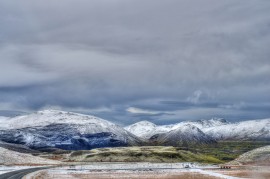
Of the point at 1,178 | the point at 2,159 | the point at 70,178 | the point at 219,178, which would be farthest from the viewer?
the point at 2,159

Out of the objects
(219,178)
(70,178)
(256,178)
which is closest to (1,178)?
(70,178)

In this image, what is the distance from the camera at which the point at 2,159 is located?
199m

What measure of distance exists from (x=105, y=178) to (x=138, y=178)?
32.8ft

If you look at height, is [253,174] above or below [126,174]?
below

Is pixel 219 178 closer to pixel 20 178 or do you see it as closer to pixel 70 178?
pixel 70 178

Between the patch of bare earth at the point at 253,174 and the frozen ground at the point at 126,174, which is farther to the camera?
the frozen ground at the point at 126,174

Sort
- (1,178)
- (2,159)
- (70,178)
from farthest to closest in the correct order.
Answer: (2,159), (70,178), (1,178)

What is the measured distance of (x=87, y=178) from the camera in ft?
375

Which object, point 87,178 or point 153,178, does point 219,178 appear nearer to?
point 153,178

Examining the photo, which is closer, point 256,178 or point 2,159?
point 256,178

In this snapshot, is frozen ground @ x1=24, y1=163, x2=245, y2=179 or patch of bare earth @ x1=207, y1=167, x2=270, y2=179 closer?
patch of bare earth @ x1=207, y1=167, x2=270, y2=179

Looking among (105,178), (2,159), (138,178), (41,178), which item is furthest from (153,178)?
(2,159)

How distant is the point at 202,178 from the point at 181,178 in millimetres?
6628

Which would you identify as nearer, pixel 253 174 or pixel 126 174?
pixel 253 174
